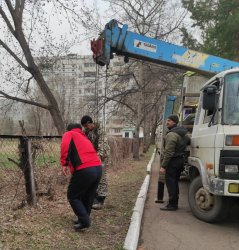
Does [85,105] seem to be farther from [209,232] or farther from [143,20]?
[209,232]

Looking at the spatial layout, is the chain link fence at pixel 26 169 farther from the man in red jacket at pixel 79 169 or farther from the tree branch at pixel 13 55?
the tree branch at pixel 13 55

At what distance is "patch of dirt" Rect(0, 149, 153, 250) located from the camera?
4996 millimetres

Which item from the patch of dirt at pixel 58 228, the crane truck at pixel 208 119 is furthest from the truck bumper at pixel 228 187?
the patch of dirt at pixel 58 228

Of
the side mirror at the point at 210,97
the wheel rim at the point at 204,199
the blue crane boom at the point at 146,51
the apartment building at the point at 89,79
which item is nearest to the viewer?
the side mirror at the point at 210,97

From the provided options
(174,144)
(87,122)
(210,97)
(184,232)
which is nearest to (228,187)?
(184,232)

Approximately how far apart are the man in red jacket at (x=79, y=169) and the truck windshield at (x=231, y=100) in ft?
7.00

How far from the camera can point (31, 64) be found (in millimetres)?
12633

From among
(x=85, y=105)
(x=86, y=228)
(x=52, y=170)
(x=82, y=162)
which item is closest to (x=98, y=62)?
(x=52, y=170)

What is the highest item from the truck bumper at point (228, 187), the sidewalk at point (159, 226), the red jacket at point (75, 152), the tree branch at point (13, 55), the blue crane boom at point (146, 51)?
the tree branch at point (13, 55)

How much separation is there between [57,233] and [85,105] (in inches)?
787

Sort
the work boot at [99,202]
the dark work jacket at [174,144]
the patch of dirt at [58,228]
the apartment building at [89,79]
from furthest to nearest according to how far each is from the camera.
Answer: the apartment building at [89,79], the dark work jacket at [174,144], the work boot at [99,202], the patch of dirt at [58,228]

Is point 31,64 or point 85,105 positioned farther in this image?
point 85,105

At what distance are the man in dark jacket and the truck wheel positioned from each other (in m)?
0.63

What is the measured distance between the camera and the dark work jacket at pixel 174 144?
24.6 feet
